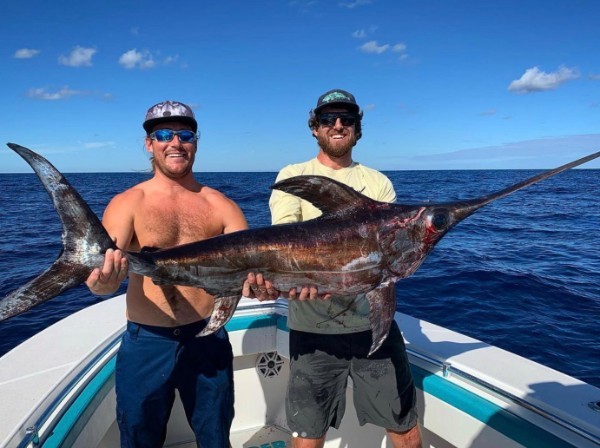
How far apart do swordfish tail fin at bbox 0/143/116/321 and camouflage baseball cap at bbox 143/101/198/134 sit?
0.88 meters

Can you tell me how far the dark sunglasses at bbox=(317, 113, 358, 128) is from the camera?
10.5 feet

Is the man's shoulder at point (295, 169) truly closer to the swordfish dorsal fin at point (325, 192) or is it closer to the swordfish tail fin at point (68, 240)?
the swordfish dorsal fin at point (325, 192)

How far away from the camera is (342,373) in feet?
10.5

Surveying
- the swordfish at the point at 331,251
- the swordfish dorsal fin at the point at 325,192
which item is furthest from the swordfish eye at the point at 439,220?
the swordfish dorsal fin at the point at 325,192

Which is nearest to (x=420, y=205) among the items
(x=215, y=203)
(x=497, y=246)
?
(x=215, y=203)

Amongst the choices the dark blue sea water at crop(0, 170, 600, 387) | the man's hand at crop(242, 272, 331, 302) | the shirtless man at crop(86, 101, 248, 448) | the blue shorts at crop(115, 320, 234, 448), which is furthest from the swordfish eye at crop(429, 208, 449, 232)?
the dark blue sea water at crop(0, 170, 600, 387)

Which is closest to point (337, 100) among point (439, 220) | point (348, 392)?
point (439, 220)

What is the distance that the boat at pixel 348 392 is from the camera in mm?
2639

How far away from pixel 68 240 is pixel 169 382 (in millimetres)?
1225

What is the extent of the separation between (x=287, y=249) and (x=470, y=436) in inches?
77.2

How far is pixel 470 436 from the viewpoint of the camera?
3.03 m

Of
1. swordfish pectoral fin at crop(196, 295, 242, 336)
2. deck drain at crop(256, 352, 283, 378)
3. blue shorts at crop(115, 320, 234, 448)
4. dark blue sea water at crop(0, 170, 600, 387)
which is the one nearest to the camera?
swordfish pectoral fin at crop(196, 295, 242, 336)

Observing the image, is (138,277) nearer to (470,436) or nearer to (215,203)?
(215,203)

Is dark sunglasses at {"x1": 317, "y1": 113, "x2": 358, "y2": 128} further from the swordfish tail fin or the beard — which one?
the swordfish tail fin
